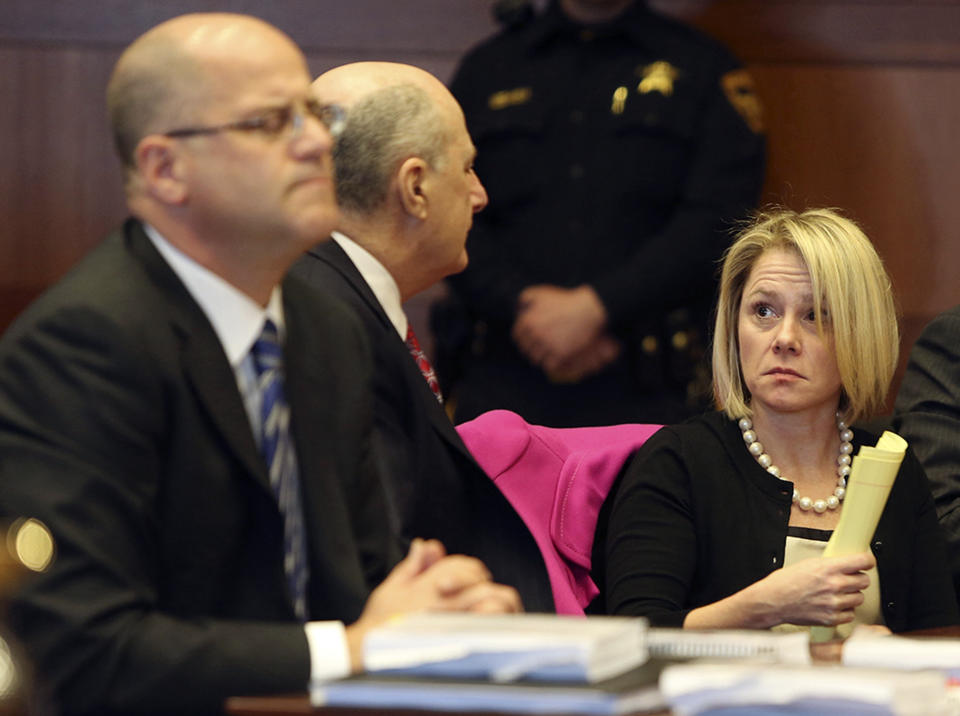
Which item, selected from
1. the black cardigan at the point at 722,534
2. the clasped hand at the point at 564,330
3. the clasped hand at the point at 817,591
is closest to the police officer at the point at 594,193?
the clasped hand at the point at 564,330

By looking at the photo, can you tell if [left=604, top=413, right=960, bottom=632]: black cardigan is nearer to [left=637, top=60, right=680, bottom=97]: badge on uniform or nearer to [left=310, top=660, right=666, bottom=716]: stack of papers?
[left=310, top=660, right=666, bottom=716]: stack of papers

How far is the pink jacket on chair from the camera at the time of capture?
2689 mm

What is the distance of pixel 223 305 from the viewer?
1908 mm


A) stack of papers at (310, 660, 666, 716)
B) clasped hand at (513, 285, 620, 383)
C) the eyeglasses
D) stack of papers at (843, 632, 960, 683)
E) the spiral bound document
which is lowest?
clasped hand at (513, 285, 620, 383)

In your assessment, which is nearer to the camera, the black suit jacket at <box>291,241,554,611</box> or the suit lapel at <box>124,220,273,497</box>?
the suit lapel at <box>124,220,273,497</box>

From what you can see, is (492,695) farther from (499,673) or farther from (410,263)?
(410,263)

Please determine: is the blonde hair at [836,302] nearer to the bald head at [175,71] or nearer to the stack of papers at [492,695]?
Answer: the bald head at [175,71]

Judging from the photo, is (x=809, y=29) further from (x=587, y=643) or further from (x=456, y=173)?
(x=587, y=643)

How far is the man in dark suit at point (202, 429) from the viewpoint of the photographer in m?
Result: 1.64

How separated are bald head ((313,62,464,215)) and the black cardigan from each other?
0.71 meters

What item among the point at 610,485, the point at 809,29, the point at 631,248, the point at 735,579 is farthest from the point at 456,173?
the point at 809,29

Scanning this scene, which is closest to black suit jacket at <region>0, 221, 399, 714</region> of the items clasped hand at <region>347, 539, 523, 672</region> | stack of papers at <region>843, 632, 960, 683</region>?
clasped hand at <region>347, 539, 523, 672</region>

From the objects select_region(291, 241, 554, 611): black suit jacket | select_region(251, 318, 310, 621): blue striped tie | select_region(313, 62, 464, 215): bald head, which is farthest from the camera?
select_region(313, 62, 464, 215): bald head

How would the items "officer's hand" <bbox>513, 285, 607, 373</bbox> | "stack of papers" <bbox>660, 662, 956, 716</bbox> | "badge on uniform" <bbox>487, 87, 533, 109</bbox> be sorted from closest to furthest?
1. "stack of papers" <bbox>660, 662, 956, 716</bbox>
2. "officer's hand" <bbox>513, 285, 607, 373</bbox>
3. "badge on uniform" <bbox>487, 87, 533, 109</bbox>
